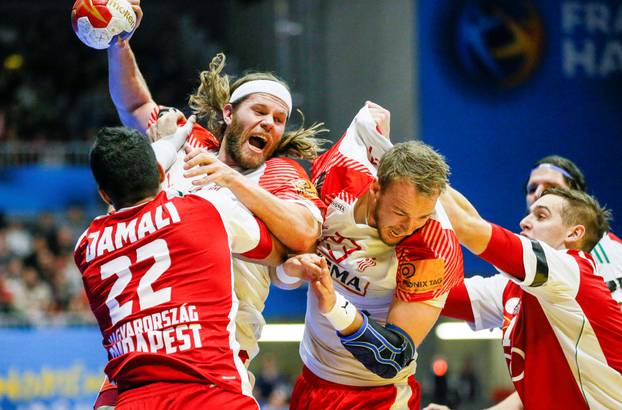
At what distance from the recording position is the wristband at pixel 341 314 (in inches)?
158

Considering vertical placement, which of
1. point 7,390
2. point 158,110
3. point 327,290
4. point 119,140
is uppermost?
point 119,140

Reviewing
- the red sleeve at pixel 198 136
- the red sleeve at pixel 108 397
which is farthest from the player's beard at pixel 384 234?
the red sleeve at pixel 108 397

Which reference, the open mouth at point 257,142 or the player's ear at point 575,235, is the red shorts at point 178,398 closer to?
the open mouth at point 257,142

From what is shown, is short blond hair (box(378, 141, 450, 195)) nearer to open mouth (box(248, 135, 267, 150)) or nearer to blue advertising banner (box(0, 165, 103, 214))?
open mouth (box(248, 135, 267, 150))

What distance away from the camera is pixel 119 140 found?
363 cm

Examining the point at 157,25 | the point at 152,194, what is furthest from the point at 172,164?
the point at 157,25

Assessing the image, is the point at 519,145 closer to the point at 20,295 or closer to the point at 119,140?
the point at 20,295

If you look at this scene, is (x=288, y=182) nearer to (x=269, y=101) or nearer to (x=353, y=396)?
(x=269, y=101)

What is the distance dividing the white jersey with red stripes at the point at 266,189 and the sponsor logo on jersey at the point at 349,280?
328mm

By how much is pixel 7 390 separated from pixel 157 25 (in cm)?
918

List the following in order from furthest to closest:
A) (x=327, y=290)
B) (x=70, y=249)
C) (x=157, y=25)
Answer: (x=157, y=25)
(x=70, y=249)
(x=327, y=290)

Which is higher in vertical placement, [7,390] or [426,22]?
[426,22]

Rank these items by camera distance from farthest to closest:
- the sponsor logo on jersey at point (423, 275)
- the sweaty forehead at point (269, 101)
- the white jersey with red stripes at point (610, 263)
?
1. the white jersey with red stripes at point (610, 263)
2. the sweaty forehead at point (269, 101)
3. the sponsor logo on jersey at point (423, 275)

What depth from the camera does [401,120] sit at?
484 inches
